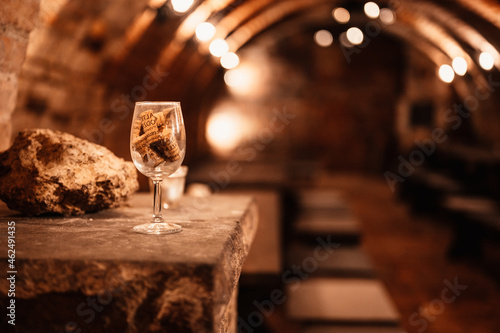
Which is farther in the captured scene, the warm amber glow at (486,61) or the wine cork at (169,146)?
the warm amber glow at (486,61)

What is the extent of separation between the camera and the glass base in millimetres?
1171

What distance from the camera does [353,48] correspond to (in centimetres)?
1371

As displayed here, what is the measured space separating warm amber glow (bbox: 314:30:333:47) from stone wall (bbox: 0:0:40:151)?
12.1m

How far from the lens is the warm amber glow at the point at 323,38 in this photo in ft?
42.9

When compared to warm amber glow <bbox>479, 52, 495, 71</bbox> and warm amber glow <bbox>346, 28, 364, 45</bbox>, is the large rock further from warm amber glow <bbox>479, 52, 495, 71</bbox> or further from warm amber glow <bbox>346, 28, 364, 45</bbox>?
warm amber glow <bbox>346, 28, 364, 45</bbox>

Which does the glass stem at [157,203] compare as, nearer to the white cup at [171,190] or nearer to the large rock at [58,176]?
the large rock at [58,176]

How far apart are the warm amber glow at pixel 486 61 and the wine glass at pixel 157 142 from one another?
7.35m

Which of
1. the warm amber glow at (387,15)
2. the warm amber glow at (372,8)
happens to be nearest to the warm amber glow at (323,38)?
the warm amber glow at (387,15)

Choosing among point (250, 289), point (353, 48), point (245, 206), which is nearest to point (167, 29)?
point (250, 289)

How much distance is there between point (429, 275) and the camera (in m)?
5.30

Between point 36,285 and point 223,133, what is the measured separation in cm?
1031

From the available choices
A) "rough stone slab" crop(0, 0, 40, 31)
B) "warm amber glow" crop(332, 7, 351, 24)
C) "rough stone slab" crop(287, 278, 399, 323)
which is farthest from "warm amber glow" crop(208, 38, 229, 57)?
"rough stone slab" crop(0, 0, 40, 31)

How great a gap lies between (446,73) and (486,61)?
2.43 metres

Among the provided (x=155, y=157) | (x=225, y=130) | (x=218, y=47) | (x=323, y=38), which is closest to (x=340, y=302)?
(x=155, y=157)
